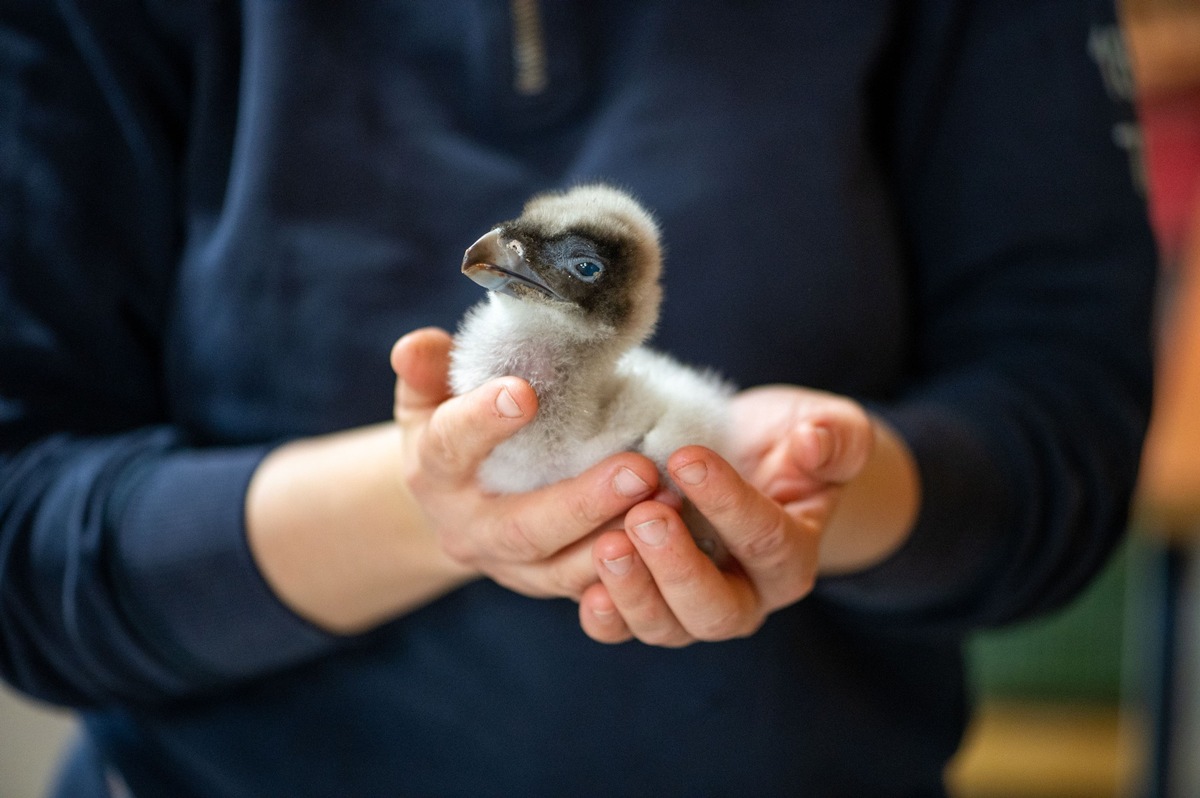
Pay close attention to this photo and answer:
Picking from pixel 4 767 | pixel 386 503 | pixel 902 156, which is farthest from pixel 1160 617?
pixel 4 767

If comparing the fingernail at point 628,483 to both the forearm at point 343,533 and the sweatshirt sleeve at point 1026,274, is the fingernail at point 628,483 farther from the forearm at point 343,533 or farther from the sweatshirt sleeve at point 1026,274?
the sweatshirt sleeve at point 1026,274

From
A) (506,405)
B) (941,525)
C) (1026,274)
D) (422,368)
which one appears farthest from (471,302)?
(1026,274)

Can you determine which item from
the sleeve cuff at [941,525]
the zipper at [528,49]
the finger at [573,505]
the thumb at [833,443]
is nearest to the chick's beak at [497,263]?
the finger at [573,505]

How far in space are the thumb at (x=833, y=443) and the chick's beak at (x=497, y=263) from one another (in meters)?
0.24

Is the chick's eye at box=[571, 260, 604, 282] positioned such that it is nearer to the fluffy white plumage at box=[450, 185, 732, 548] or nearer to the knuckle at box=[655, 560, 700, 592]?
the fluffy white plumage at box=[450, 185, 732, 548]

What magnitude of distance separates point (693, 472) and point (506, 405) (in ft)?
0.39

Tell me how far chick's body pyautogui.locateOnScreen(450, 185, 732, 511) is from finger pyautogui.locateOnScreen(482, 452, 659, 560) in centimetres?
3

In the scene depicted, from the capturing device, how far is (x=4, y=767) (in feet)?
5.40

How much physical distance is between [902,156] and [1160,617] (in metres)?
1.53

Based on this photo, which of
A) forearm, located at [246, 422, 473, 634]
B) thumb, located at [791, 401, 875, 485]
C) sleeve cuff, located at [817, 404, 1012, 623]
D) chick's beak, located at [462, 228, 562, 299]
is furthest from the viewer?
sleeve cuff, located at [817, 404, 1012, 623]

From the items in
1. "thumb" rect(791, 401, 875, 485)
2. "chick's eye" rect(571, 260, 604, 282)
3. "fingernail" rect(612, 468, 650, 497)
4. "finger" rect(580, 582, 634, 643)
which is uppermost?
"chick's eye" rect(571, 260, 604, 282)

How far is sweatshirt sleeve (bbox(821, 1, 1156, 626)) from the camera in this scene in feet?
3.17

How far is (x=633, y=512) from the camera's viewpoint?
58 cm

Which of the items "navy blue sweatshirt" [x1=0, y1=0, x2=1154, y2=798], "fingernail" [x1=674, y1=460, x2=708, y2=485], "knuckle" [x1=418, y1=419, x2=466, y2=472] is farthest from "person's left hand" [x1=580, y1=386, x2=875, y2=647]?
"navy blue sweatshirt" [x1=0, y1=0, x2=1154, y2=798]
